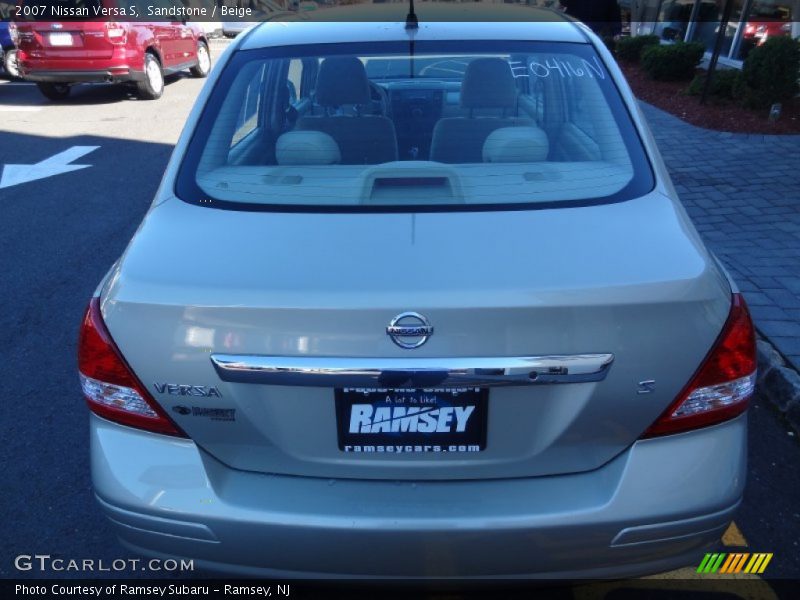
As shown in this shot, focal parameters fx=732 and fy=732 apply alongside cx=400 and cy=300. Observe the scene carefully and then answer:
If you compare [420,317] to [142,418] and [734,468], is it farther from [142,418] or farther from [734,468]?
[734,468]

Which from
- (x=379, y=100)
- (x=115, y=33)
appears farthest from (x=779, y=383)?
(x=115, y=33)

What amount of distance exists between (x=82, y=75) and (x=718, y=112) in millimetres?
9751

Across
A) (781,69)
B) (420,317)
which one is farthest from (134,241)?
(781,69)

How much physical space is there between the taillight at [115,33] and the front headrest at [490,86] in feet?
35.0

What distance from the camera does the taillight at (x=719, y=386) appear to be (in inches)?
73.7

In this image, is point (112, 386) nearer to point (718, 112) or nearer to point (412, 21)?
point (412, 21)

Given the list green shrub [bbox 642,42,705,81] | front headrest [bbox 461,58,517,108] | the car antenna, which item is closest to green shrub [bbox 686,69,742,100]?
green shrub [bbox 642,42,705,81]

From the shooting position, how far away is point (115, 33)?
11.9 metres

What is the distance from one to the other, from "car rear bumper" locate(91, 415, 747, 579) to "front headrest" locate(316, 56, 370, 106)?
5.23 feet

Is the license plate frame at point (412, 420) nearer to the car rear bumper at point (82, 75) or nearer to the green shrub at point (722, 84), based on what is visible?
the green shrub at point (722, 84)

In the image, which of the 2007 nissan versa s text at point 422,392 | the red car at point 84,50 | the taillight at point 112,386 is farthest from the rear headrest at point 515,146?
the red car at point 84,50

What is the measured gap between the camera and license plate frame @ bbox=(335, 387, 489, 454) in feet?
5.91

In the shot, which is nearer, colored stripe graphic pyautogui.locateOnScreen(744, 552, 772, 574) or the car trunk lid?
the car trunk lid

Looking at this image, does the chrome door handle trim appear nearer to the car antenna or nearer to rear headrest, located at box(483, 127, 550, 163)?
rear headrest, located at box(483, 127, 550, 163)
